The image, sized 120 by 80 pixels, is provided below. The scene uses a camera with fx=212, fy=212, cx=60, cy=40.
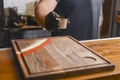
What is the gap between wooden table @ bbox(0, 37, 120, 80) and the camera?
688mm

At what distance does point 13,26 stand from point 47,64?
6.50ft

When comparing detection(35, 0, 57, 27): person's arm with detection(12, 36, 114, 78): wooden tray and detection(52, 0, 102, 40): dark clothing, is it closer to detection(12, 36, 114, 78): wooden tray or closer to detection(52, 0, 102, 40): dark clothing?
detection(52, 0, 102, 40): dark clothing

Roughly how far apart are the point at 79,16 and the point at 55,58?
59cm

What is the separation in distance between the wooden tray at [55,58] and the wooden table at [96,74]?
0.08 feet

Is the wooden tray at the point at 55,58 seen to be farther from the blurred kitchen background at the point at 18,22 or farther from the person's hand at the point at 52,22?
the blurred kitchen background at the point at 18,22

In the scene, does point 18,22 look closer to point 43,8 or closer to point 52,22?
point 43,8

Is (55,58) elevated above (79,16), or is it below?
below

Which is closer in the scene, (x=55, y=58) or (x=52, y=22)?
(x=55, y=58)

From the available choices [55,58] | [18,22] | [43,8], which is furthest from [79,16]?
[18,22]

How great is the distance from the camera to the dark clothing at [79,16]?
1255 mm

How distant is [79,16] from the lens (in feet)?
4.19

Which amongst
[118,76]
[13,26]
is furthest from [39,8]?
[13,26]

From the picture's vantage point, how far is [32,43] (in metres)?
0.90

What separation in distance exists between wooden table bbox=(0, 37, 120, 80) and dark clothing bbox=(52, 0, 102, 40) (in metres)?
0.27
